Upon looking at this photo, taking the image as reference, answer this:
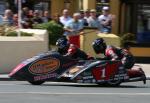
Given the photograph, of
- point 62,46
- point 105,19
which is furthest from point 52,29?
point 62,46

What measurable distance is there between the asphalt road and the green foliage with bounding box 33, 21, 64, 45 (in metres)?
5.94

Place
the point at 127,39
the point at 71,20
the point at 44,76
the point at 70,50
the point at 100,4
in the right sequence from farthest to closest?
the point at 100,4 < the point at 127,39 < the point at 71,20 < the point at 70,50 < the point at 44,76

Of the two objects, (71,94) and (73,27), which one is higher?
(73,27)

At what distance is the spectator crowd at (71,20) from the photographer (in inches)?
896

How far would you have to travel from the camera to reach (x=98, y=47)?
16875 millimetres

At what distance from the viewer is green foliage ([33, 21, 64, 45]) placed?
22938 mm

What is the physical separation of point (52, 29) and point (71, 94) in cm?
901

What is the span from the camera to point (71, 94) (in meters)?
14.2

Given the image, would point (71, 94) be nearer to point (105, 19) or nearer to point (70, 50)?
point (70, 50)

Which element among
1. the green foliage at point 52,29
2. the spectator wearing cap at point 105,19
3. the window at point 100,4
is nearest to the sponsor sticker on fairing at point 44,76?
the green foliage at point 52,29

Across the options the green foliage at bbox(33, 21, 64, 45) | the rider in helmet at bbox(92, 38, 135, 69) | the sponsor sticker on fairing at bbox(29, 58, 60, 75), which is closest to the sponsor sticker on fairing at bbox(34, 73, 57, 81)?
the sponsor sticker on fairing at bbox(29, 58, 60, 75)

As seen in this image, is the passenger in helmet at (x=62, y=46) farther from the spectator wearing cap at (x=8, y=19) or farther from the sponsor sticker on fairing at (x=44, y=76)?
the spectator wearing cap at (x=8, y=19)

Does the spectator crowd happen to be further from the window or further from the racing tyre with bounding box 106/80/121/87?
the racing tyre with bounding box 106/80/121/87

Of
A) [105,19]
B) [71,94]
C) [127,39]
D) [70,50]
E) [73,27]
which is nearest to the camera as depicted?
[71,94]
